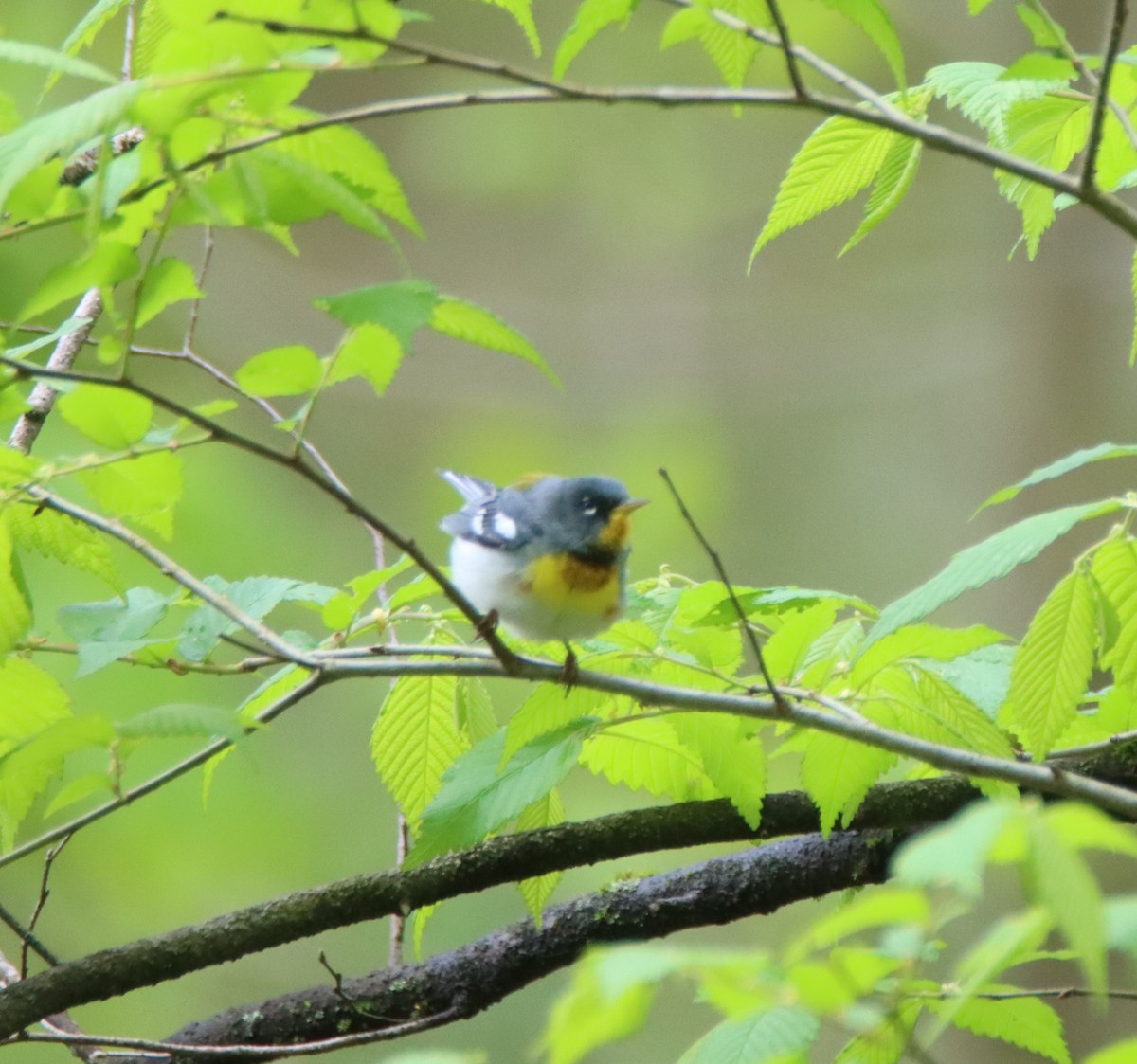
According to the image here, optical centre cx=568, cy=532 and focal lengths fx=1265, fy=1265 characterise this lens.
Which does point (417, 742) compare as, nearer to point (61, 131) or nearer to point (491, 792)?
point (491, 792)

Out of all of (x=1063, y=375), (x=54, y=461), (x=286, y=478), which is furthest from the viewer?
(x=286, y=478)

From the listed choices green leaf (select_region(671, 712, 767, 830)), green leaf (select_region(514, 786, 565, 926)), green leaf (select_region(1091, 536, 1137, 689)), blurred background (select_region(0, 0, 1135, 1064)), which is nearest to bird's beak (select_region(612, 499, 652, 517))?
green leaf (select_region(514, 786, 565, 926))

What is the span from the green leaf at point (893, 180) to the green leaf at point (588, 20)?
0.56 m

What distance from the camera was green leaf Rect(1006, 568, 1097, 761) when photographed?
4.89 feet

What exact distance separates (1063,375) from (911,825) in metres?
4.47

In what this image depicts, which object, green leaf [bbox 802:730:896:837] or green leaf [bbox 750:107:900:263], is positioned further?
green leaf [bbox 750:107:900:263]

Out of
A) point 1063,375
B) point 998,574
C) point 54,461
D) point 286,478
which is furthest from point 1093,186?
point 286,478

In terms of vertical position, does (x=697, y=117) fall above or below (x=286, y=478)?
above

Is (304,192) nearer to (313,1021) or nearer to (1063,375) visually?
(313,1021)

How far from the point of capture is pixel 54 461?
1.57 metres

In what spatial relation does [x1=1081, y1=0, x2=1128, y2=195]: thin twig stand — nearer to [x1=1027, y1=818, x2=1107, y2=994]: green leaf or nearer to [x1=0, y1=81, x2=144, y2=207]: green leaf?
[x1=1027, y1=818, x2=1107, y2=994]: green leaf

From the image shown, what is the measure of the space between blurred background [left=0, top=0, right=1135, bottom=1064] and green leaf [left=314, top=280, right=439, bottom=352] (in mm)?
3931

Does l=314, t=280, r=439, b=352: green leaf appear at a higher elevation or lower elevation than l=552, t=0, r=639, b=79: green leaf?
lower

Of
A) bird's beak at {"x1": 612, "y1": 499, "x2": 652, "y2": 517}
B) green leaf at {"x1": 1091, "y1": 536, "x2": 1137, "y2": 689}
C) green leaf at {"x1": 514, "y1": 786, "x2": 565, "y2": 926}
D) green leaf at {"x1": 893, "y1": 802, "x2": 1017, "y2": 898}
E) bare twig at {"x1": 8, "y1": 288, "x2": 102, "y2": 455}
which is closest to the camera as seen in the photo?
green leaf at {"x1": 893, "y1": 802, "x2": 1017, "y2": 898}
